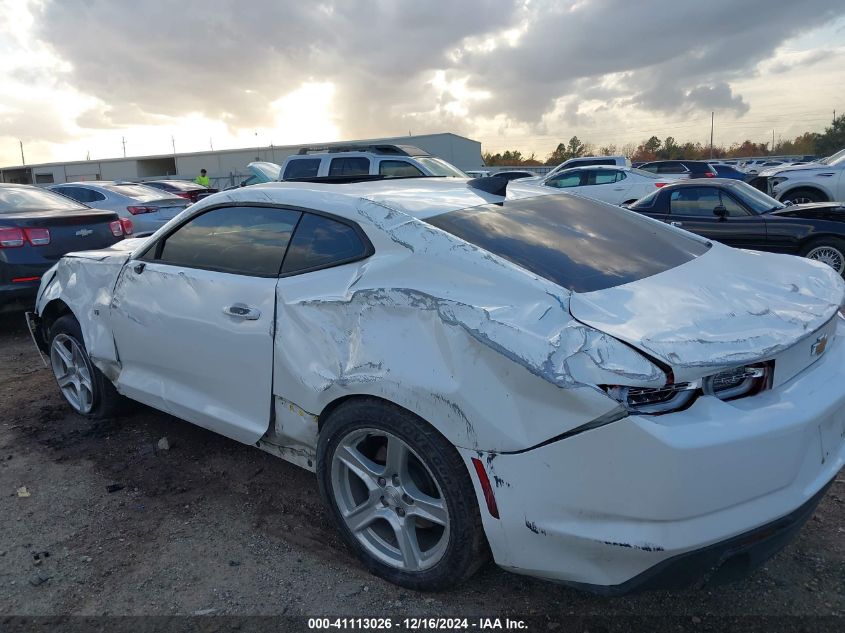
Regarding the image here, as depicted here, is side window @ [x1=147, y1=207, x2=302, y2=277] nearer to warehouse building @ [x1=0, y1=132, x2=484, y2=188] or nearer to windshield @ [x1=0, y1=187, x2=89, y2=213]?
windshield @ [x1=0, y1=187, x2=89, y2=213]

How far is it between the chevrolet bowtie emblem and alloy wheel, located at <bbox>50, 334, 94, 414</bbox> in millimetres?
4044

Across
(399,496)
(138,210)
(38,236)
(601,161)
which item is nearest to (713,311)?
(399,496)

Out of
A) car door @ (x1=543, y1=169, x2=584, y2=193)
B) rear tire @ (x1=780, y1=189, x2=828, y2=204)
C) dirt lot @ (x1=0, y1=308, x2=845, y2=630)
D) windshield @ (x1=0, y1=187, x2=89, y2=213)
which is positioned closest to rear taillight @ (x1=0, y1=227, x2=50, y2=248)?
windshield @ (x1=0, y1=187, x2=89, y2=213)

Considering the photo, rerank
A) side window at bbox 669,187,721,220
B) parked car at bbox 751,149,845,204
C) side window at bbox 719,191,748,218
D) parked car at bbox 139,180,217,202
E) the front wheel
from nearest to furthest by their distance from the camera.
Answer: the front wheel, side window at bbox 719,191,748,218, side window at bbox 669,187,721,220, parked car at bbox 751,149,845,204, parked car at bbox 139,180,217,202

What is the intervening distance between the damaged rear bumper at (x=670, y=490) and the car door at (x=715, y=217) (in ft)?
23.6

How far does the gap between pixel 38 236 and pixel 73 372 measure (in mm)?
2837

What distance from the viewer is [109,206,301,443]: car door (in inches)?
114

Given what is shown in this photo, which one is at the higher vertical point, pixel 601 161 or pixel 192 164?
pixel 192 164

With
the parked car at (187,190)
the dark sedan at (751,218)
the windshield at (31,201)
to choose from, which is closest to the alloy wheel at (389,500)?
the windshield at (31,201)

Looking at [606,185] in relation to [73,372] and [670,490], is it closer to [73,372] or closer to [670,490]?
[73,372]

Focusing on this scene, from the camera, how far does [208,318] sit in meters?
3.07

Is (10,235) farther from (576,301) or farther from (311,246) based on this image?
(576,301)

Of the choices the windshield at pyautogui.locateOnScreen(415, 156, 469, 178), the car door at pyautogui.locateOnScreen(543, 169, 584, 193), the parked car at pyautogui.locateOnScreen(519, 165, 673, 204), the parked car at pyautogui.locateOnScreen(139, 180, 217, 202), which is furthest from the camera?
the parked car at pyautogui.locateOnScreen(139, 180, 217, 202)

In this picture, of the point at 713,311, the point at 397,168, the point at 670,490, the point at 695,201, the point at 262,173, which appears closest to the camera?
the point at 670,490
